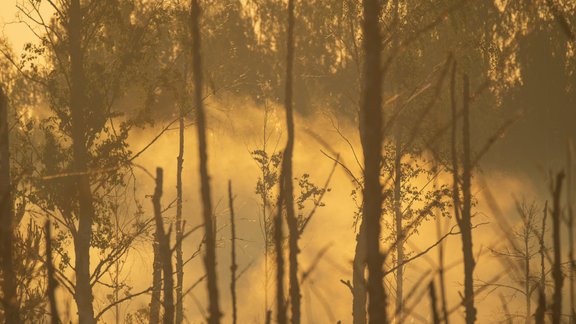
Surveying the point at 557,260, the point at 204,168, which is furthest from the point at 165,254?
the point at 557,260

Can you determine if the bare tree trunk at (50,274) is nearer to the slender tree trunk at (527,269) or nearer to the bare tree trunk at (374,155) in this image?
the bare tree trunk at (374,155)

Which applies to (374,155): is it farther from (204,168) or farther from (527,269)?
(527,269)

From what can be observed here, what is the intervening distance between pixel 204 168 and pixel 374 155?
12.2 inches

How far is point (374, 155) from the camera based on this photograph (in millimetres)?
1284

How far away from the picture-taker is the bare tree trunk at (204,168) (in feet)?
4.75

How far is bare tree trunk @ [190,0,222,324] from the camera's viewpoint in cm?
145

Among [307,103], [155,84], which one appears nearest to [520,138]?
[307,103]

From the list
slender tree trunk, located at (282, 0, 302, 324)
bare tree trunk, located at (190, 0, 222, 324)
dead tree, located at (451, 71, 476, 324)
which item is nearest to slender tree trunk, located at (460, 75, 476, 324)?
dead tree, located at (451, 71, 476, 324)

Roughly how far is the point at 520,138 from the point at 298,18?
36.8 ft

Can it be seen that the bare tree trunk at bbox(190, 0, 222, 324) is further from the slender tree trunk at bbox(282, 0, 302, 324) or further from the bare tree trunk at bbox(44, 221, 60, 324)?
the bare tree trunk at bbox(44, 221, 60, 324)

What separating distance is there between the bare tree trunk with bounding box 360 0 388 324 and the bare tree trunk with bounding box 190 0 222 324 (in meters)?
0.25

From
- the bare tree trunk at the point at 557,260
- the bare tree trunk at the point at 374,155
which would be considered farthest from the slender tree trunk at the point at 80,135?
the bare tree trunk at the point at 374,155

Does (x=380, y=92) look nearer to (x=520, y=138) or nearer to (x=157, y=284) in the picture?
(x=157, y=284)

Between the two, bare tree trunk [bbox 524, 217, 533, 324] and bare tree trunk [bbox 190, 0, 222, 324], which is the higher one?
bare tree trunk [bbox 524, 217, 533, 324]
